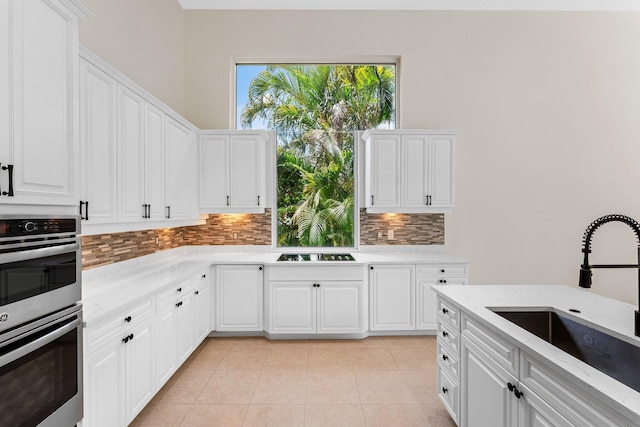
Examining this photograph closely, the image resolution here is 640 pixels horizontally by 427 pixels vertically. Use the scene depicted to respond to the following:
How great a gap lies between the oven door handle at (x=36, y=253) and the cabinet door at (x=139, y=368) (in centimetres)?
89

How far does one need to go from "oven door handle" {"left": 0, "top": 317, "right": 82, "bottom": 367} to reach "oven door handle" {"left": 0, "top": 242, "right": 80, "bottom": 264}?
285mm

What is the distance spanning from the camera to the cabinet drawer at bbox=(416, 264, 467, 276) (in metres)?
3.76

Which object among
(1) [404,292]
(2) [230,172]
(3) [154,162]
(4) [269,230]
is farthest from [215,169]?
(1) [404,292]

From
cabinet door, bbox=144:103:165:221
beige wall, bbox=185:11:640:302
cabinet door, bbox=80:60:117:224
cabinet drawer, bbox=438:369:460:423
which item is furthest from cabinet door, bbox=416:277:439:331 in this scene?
cabinet door, bbox=80:60:117:224

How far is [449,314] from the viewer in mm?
2143

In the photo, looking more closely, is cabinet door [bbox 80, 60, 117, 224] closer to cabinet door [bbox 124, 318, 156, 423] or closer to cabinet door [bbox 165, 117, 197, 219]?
cabinet door [bbox 124, 318, 156, 423]

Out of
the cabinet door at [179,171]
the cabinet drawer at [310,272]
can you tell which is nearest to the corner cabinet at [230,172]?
the cabinet door at [179,171]

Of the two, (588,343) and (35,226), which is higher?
(35,226)

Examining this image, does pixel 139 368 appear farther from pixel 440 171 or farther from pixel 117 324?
pixel 440 171

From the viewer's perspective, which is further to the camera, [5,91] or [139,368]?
[139,368]

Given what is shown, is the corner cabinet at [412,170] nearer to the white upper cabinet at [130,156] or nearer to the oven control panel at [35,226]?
the white upper cabinet at [130,156]

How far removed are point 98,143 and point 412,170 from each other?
308cm

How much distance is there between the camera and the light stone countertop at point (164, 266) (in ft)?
6.96

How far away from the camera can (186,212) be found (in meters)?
3.62
